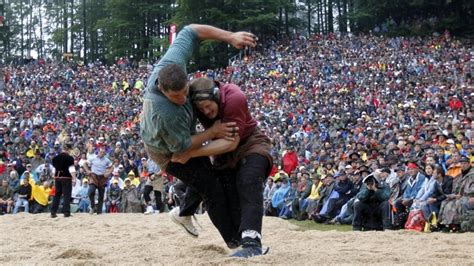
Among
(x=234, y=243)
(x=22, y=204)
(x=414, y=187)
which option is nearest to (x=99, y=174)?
(x=22, y=204)

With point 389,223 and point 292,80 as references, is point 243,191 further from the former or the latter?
point 292,80

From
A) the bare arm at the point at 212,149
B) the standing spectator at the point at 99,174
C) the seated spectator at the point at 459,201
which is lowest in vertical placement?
the standing spectator at the point at 99,174

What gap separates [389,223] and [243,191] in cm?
571

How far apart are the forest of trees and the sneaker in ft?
125

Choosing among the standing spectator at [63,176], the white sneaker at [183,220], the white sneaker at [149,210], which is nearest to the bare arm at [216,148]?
the white sneaker at [183,220]

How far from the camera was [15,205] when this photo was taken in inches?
666

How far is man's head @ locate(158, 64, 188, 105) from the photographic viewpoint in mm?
4625

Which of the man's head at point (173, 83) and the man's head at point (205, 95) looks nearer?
the man's head at point (173, 83)

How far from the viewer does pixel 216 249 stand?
5.68m

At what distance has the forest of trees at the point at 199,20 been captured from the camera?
144 ft

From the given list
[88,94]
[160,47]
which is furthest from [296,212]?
[160,47]

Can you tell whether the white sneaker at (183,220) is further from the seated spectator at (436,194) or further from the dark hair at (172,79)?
the seated spectator at (436,194)

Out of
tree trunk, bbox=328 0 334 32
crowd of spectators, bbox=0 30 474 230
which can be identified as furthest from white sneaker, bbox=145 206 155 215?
tree trunk, bbox=328 0 334 32

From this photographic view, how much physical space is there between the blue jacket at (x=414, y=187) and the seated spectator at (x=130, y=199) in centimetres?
789
